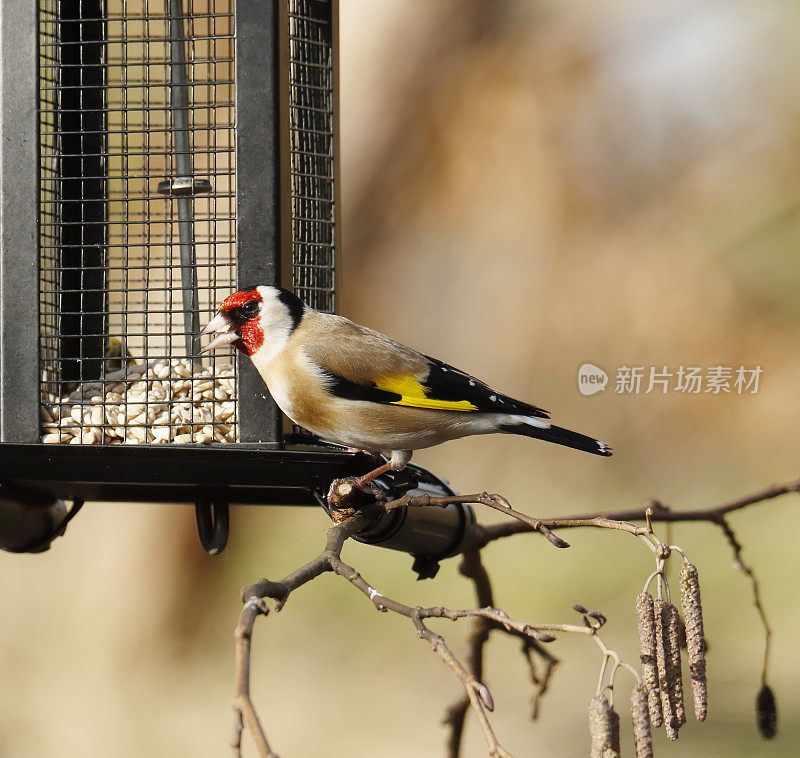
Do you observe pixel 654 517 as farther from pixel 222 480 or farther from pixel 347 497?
pixel 222 480

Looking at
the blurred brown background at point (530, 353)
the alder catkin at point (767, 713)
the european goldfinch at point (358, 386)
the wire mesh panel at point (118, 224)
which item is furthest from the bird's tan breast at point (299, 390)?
the alder catkin at point (767, 713)

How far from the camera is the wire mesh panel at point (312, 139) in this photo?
162 centimetres

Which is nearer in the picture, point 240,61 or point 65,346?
point 240,61

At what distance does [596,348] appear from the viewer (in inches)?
104

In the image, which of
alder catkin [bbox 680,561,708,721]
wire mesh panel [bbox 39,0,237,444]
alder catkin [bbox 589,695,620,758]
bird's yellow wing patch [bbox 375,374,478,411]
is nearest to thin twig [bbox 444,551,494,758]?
bird's yellow wing patch [bbox 375,374,478,411]

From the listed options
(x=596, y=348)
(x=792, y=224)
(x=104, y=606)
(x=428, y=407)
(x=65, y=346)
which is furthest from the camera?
(x=104, y=606)

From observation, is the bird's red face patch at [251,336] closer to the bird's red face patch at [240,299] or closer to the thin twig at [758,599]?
the bird's red face patch at [240,299]

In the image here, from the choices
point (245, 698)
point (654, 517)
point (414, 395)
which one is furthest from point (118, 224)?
point (654, 517)

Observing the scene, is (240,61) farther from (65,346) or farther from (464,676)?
(464,676)

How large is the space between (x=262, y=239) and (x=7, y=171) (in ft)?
1.38

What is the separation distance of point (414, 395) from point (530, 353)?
1.29 metres

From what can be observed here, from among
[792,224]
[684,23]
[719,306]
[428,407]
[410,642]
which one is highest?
[684,23]

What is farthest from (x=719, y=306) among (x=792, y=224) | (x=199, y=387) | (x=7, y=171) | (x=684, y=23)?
(x=7, y=171)

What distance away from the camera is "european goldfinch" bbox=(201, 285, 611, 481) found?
4.50 ft
